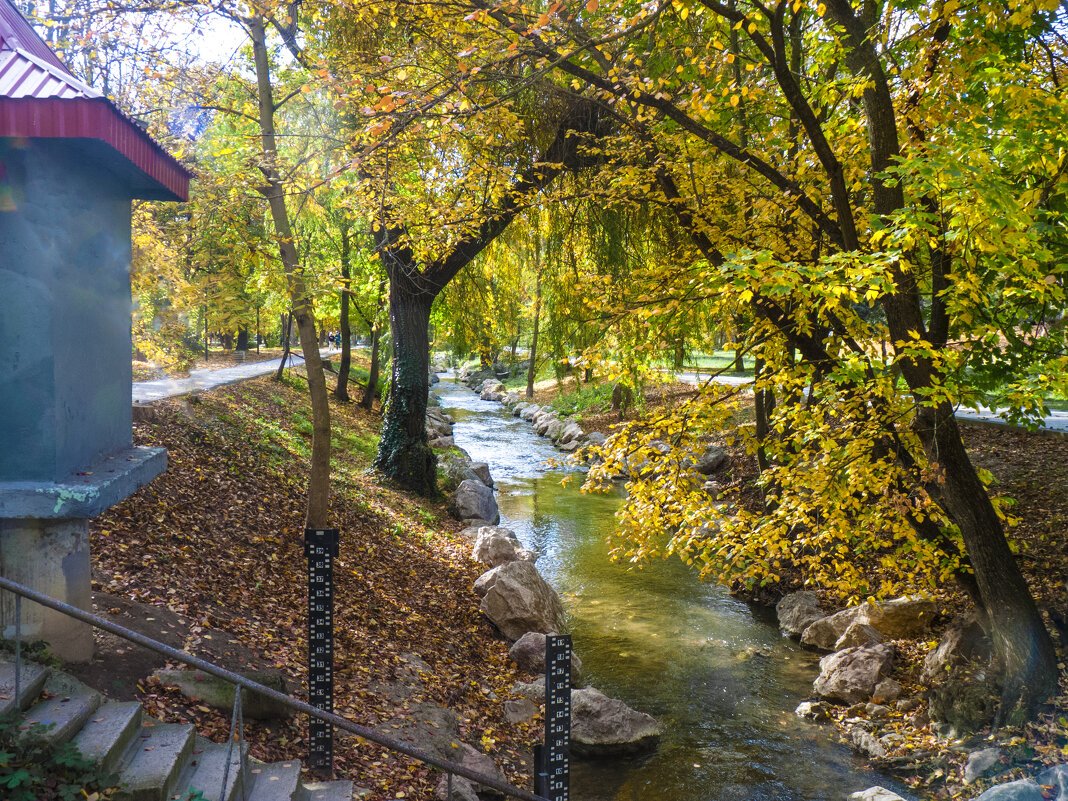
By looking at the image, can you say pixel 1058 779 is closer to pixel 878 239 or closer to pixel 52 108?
pixel 878 239

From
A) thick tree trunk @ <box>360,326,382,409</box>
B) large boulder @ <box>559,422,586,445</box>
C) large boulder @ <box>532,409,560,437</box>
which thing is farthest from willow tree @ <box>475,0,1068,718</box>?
large boulder @ <box>532,409,560,437</box>

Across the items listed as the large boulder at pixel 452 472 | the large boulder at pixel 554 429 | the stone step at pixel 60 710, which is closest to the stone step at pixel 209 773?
the stone step at pixel 60 710

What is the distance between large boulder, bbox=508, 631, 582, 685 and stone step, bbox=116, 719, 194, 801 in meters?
4.96

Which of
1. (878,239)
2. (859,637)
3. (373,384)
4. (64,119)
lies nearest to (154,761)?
(64,119)

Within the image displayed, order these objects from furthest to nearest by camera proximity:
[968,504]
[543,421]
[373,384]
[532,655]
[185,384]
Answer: [543,421] → [373,384] → [185,384] → [532,655] → [968,504]

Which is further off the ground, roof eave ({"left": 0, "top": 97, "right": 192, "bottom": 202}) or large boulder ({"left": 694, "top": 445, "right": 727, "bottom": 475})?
roof eave ({"left": 0, "top": 97, "right": 192, "bottom": 202})

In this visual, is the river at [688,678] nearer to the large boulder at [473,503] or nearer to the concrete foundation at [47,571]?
the large boulder at [473,503]

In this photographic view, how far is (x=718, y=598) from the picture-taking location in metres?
11.6

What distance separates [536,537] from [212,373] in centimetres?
1265

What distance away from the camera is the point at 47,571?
4.45 m

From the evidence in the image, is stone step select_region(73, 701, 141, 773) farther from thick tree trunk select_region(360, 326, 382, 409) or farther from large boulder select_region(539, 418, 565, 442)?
large boulder select_region(539, 418, 565, 442)

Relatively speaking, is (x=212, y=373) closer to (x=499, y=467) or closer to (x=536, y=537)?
(x=499, y=467)

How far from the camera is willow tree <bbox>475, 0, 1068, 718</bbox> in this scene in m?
5.16

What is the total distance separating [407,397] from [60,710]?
1011 cm
